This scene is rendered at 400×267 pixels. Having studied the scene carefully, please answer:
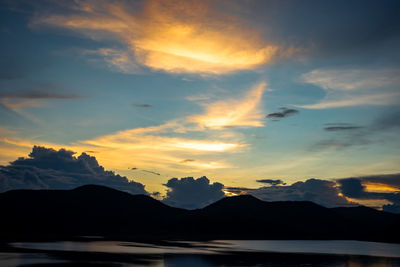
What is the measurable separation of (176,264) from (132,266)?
11754 millimetres

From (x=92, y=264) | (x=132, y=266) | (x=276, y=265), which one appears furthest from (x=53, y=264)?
(x=276, y=265)

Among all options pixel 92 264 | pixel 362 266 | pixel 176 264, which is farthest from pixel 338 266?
pixel 92 264

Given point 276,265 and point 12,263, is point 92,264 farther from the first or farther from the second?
point 276,265

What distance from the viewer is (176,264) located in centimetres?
9500

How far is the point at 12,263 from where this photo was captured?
83.5 meters

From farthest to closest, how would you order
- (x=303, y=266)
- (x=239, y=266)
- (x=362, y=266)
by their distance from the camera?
1. (x=362, y=266)
2. (x=303, y=266)
3. (x=239, y=266)

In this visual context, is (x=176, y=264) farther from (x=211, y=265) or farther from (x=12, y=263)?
(x=12, y=263)

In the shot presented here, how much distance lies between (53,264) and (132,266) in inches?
658

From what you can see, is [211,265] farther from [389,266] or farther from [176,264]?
[389,266]

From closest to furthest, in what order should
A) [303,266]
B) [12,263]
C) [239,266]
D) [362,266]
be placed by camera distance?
[12,263] → [239,266] → [303,266] → [362,266]

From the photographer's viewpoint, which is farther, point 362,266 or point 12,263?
point 362,266

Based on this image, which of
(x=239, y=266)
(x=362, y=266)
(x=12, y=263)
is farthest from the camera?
(x=362, y=266)

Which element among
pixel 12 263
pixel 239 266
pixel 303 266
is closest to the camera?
pixel 12 263

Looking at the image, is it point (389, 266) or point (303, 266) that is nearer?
point (303, 266)
